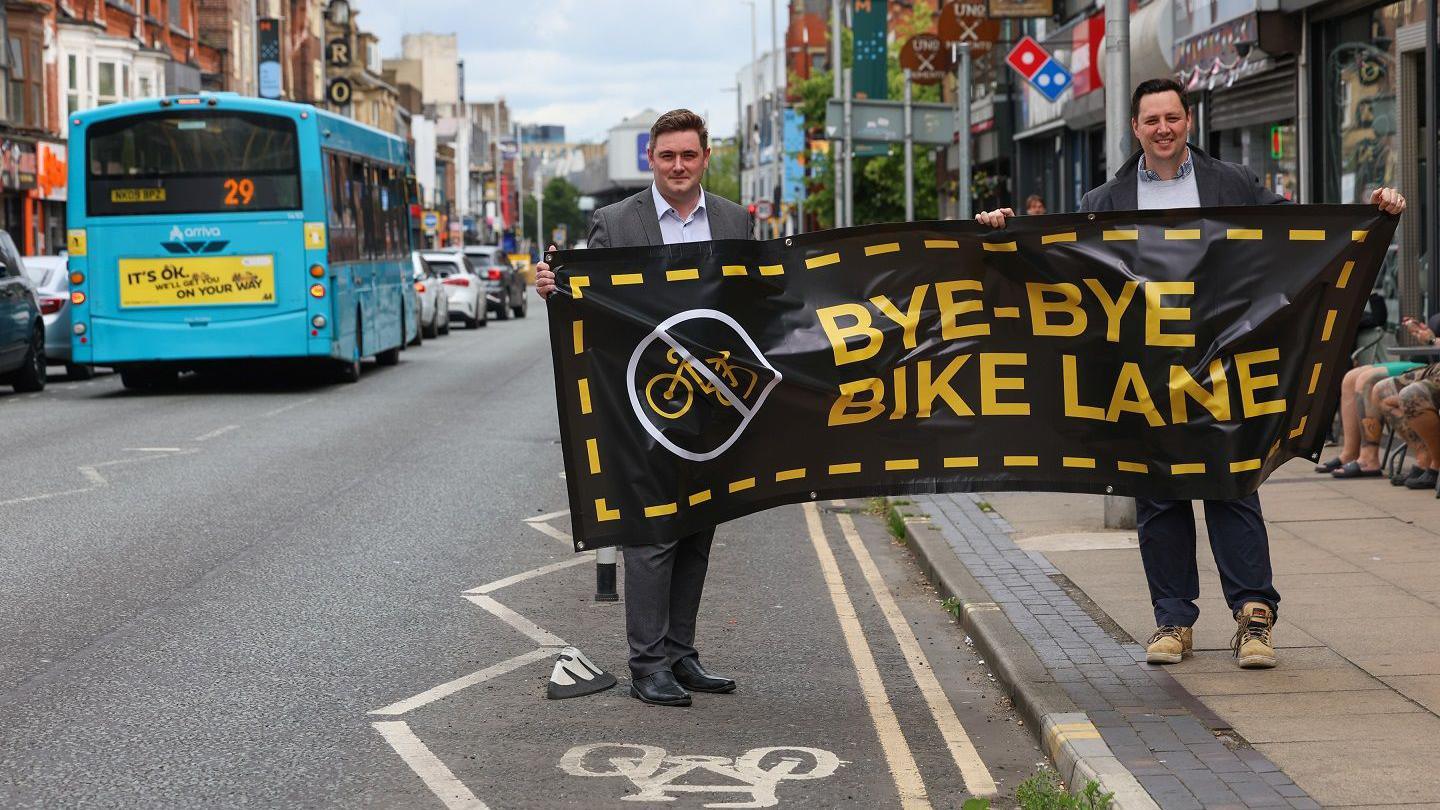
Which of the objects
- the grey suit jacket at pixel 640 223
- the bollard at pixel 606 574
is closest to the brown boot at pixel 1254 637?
the grey suit jacket at pixel 640 223

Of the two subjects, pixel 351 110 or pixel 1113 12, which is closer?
pixel 1113 12

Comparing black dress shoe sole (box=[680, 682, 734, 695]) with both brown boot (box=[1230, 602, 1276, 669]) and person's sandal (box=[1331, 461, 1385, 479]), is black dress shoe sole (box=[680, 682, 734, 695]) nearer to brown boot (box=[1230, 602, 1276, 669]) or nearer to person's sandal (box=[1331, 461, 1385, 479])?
brown boot (box=[1230, 602, 1276, 669])

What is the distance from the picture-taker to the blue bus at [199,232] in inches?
864

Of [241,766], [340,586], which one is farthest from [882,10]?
[241,766]

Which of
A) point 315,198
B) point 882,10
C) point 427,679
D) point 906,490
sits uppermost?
point 882,10

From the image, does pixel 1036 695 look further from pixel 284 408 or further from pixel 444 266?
pixel 444 266

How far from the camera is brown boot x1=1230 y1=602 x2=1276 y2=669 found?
272 inches

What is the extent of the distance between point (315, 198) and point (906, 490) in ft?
52.7

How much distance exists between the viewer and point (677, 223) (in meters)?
7.09

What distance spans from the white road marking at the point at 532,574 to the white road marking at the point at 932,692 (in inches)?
59.0

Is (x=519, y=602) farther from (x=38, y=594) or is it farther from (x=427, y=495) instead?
(x=427, y=495)

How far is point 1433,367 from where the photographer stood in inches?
469

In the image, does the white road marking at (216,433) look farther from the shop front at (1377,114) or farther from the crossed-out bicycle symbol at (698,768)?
the crossed-out bicycle symbol at (698,768)

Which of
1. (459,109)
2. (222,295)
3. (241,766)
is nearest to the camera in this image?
(241,766)
